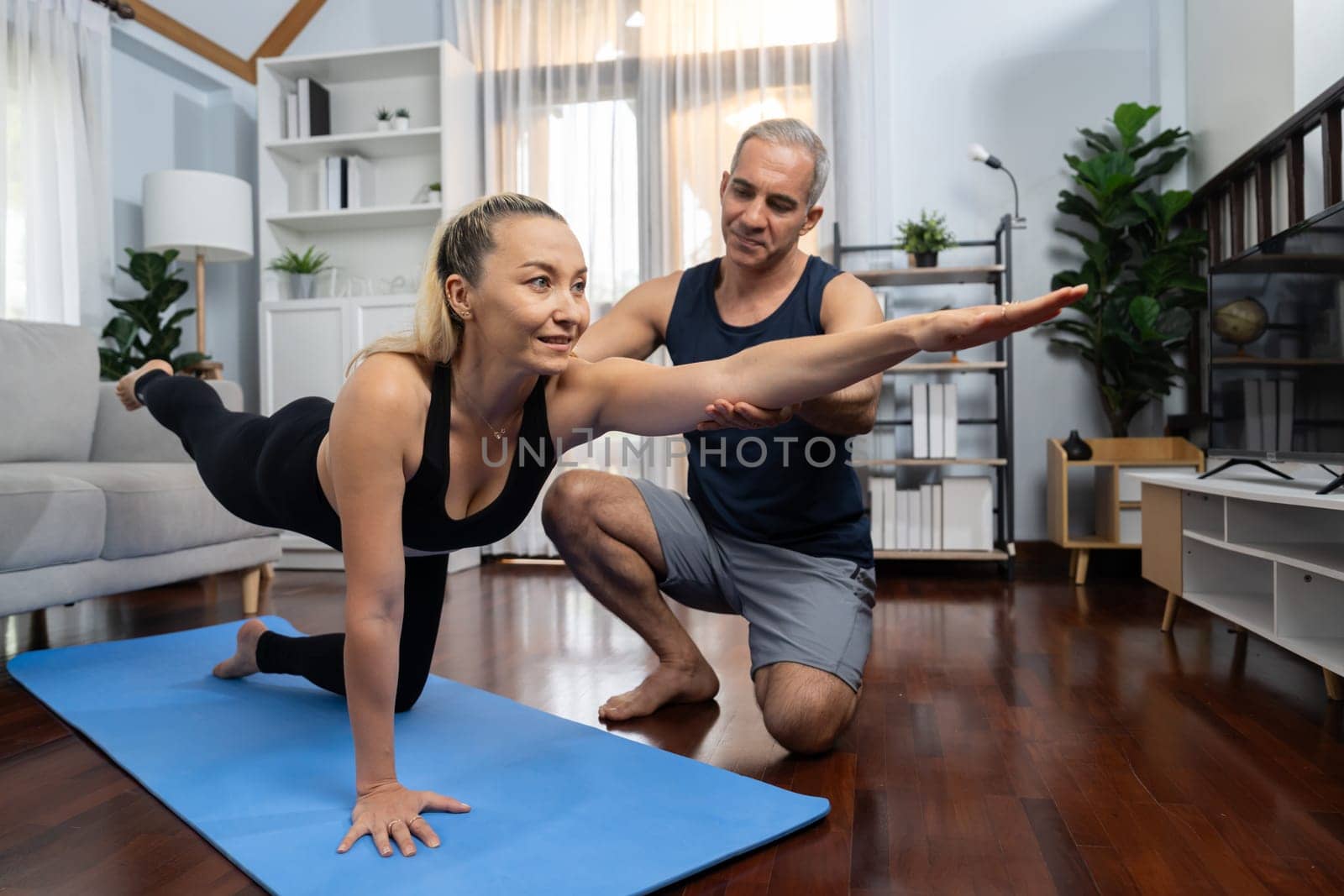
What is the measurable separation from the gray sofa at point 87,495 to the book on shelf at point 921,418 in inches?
94.5

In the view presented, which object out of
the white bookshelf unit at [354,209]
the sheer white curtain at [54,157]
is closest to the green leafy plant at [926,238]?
the white bookshelf unit at [354,209]

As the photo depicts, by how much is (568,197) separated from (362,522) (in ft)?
11.5

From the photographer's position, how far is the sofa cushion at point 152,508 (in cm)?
249

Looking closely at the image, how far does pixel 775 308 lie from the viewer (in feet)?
6.14

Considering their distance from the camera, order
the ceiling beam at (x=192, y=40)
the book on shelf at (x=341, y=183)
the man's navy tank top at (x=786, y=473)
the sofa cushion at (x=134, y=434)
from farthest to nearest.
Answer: the book on shelf at (x=341, y=183) < the ceiling beam at (x=192, y=40) < the sofa cushion at (x=134, y=434) < the man's navy tank top at (x=786, y=473)

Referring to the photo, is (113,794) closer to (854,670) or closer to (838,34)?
(854,670)

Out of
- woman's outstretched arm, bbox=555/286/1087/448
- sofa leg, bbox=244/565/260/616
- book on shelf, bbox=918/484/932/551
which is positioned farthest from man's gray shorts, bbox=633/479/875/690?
book on shelf, bbox=918/484/932/551

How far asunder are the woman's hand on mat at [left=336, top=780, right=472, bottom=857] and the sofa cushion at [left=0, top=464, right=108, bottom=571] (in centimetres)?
141

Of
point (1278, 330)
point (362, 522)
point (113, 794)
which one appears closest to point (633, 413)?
point (362, 522)

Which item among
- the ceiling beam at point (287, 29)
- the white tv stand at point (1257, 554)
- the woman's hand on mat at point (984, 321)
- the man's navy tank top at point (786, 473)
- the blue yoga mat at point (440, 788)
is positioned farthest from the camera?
the ceiling beam at point (287, 29)

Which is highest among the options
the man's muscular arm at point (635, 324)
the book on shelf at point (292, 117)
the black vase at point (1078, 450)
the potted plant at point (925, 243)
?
the book on shelf at point (292, 117)

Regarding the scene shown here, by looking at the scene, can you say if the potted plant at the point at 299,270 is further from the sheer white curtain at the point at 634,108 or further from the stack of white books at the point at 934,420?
the stack of white books at the point at 934,420

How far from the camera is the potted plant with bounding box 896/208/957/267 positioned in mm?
3904

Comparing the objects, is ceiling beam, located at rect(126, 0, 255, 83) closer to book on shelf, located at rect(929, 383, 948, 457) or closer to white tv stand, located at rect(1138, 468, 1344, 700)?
book on shelf, located at rect(929, 383, 948, 457)
